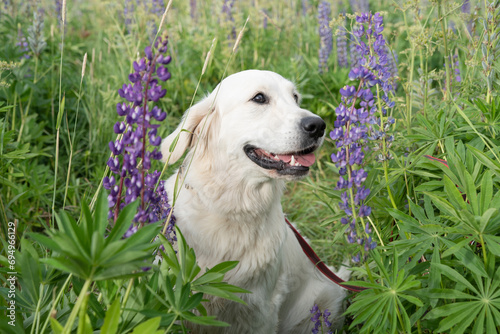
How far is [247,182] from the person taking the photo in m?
2.39

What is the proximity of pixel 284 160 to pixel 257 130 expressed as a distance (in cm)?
20

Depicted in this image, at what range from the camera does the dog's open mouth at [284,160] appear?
222 centimetres

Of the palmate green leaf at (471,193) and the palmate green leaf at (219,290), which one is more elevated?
the palmate green leaf at (471,193)

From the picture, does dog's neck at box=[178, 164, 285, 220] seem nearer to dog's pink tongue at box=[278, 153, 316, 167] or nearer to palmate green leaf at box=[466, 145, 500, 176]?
dog's pink tongue at box=[278, 153, 316, 167]

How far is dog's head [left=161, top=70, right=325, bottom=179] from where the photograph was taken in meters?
2.22

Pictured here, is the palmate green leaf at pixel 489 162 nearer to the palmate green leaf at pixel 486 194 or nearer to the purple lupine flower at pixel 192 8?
the palmate green leaf at pixel 486 194

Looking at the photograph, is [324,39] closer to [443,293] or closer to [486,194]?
[486,194]

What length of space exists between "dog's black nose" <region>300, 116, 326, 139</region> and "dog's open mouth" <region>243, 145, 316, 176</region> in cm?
8

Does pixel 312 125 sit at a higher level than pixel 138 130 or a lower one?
lower

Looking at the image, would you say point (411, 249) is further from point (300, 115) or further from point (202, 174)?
point (202, 174)

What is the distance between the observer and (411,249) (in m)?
1.66

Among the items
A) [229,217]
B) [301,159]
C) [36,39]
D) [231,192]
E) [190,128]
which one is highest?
[36,39]

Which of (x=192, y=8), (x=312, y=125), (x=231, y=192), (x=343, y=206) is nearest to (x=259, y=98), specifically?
(x=312, y=125)

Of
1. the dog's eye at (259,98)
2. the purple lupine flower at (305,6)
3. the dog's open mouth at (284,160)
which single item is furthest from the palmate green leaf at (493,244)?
the purple lupine flower at (305,6)
